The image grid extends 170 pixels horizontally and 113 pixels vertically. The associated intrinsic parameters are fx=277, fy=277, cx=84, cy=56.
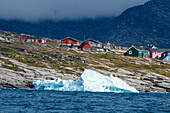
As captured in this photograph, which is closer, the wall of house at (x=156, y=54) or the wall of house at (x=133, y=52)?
the wall of house at (x=133, y=52)

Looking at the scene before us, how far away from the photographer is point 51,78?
2948 inches

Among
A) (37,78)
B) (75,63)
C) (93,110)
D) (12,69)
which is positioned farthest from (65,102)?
(75,63)

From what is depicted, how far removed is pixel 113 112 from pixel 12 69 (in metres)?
47.3

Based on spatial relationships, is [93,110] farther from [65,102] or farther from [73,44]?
[73,44]

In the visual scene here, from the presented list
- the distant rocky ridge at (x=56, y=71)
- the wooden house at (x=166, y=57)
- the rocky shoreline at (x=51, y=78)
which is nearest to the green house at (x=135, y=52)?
the wooden house at (x=166, y=57)

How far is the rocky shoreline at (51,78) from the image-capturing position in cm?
7000

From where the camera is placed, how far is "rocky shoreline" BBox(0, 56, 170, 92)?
230ft

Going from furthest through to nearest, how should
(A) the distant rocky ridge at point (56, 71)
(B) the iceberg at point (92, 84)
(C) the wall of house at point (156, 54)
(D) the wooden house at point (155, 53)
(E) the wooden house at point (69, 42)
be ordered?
(E) the wooden house at point (69, 42)
(D) the wooden house at point (155, 53)
(C) the wall of house at point (156, 54)
(A) the distant rocky ridge at point (56, 71)
(B) the iceberg at point (92, 84)

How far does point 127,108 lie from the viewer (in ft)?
134

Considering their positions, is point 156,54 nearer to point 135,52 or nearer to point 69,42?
point 135,52

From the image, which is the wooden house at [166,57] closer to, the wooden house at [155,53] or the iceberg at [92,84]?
the wooden house at [155,53]

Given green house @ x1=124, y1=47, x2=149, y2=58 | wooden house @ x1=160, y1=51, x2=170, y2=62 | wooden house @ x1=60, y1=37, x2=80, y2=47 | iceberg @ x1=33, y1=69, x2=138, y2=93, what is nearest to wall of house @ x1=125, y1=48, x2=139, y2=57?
green house @ x1=124, y1=47, x2=149, y2=58

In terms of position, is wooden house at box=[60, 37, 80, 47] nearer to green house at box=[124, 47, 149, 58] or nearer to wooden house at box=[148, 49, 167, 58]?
green house at box=[124, 47, 149, 58]

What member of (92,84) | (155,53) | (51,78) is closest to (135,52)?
(155,53)
